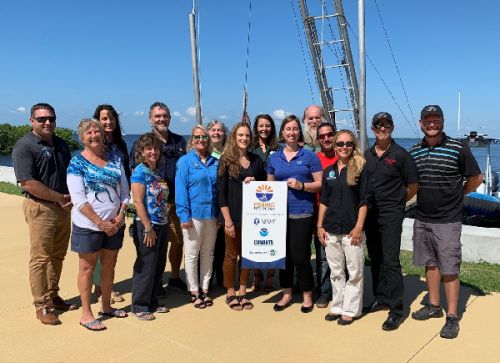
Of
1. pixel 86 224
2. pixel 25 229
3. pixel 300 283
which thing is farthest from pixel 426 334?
pixel 25 229

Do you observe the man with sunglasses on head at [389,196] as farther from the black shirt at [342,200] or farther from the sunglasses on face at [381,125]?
the black shirt at [342,200]

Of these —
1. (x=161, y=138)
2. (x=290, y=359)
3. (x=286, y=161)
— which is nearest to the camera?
(x=290, y=359)

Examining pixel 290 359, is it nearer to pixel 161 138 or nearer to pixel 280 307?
pixel 280 307

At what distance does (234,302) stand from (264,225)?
2.88ft

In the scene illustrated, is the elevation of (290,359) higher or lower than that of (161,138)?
lower

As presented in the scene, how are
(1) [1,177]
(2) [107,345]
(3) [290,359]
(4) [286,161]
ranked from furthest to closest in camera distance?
(1) [1,177], (4) [286,161], (2) [107,345], (3) [290,359]

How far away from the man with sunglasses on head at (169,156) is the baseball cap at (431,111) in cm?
251

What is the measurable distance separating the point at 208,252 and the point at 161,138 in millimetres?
1345

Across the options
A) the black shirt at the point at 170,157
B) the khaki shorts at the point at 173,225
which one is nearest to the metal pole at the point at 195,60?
the black shirt at the point at 170,157

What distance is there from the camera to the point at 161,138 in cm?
482

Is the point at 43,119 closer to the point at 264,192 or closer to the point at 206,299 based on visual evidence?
the point at 264,192

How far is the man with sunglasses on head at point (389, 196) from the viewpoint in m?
4.04

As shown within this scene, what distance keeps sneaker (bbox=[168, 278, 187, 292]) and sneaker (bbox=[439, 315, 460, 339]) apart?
2.74 metres

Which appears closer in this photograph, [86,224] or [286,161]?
[86,224]
